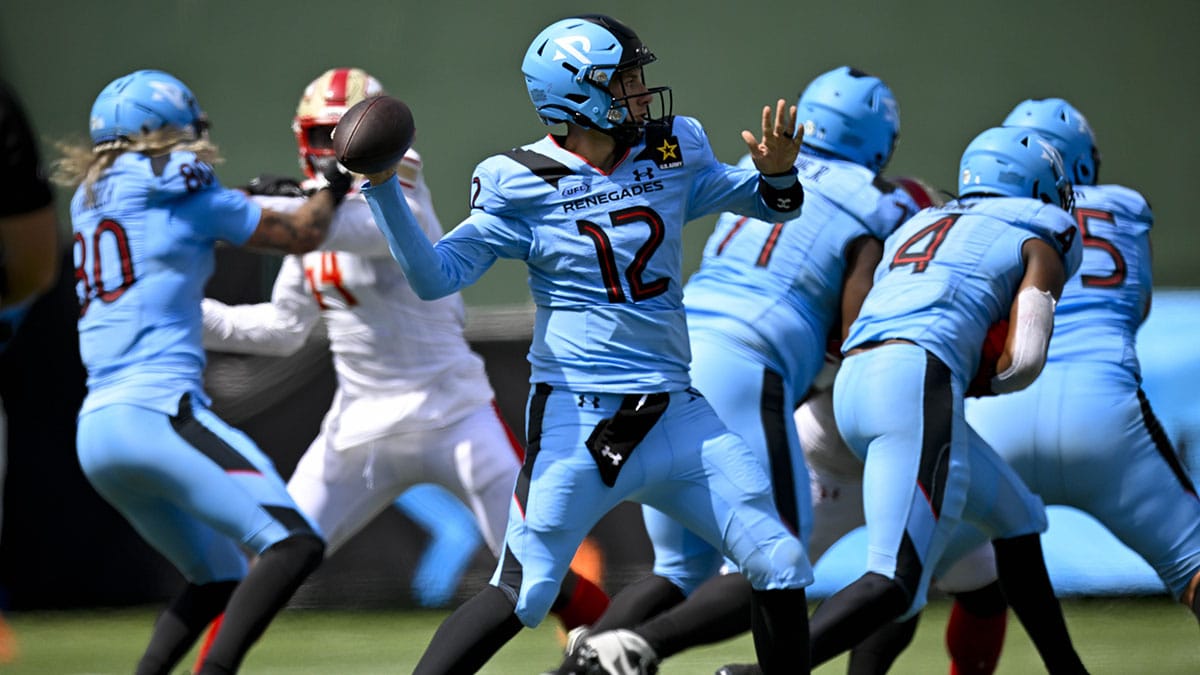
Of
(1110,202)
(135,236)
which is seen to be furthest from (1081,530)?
(135,236)

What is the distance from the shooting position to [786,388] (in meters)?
5.39

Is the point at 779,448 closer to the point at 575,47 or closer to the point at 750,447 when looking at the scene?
the point at 750,447

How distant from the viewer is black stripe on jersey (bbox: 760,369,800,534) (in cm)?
511

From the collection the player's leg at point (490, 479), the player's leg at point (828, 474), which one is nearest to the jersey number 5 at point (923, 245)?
the player's leg at point (828, 474)

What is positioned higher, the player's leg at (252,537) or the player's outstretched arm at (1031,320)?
the player's outstretched arm at (1031,320)

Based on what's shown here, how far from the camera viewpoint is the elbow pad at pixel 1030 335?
4801 mm

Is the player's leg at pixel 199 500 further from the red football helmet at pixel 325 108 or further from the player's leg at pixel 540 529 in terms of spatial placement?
the red football helmet at pixel 325 108

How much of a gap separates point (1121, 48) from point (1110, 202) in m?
4.54

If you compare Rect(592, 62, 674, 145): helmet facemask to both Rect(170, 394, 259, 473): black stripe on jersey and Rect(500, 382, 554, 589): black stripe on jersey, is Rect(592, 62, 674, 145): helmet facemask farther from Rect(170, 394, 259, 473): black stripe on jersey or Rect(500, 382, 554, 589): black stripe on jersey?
Rect(170, 394, 259, 473): black stripe on jersey

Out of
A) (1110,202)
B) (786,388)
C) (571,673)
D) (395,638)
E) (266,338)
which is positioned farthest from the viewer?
(395,638)

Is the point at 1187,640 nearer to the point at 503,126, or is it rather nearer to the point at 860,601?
the point at 860,601

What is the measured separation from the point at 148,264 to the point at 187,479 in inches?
30.9

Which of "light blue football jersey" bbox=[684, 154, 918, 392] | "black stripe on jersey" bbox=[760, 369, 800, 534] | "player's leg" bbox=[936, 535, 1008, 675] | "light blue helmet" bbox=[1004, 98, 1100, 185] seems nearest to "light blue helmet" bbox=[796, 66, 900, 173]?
"light blue football jersey" bbox=[684, 154, 918, 392]

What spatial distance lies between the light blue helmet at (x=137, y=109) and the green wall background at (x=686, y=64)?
4003mm
